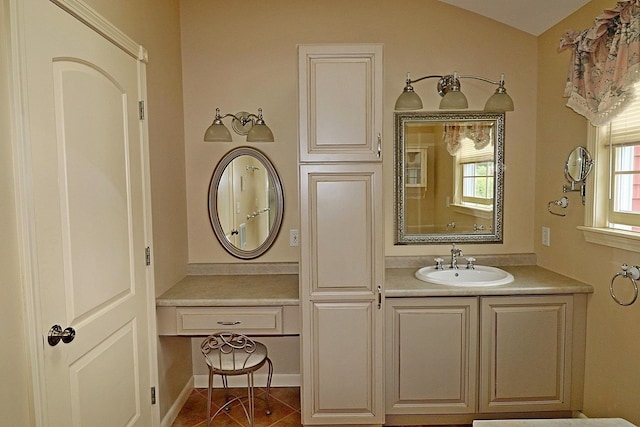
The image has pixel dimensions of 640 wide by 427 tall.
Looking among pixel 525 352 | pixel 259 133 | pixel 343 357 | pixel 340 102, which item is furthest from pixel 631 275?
pixel 259 133

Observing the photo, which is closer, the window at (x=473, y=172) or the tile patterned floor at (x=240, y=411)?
the tile patterned floor at (x=240, y=411)

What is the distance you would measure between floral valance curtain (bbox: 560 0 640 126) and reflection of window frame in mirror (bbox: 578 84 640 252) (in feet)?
0.36

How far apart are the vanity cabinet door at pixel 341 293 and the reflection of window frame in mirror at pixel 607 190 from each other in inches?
47.7

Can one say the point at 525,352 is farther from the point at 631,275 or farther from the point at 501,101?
the point at 501,101

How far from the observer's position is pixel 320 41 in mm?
3000

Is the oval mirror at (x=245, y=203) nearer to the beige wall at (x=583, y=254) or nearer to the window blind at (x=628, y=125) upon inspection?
the beige wall at (x=583, y=254)

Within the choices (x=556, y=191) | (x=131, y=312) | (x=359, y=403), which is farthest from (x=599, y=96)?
(x=131, y=312)

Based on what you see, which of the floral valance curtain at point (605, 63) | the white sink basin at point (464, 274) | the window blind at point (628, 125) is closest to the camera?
the floral valance curtain at point (605, 63)

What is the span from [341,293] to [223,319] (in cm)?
71

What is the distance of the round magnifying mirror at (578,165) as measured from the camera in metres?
2.43

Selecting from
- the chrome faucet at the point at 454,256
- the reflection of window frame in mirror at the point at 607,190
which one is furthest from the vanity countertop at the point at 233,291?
the reflection of window frame in mirror at the point at 607,190

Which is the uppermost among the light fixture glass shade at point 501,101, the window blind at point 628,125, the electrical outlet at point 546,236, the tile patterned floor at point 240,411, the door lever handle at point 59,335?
the light fixture glass shade at point 501,101

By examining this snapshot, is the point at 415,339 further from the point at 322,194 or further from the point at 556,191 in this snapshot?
the point at 556,191

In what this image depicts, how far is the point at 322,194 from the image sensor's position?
237 centimetres
